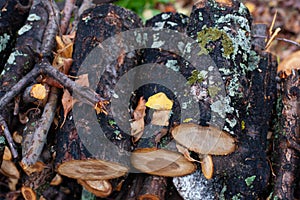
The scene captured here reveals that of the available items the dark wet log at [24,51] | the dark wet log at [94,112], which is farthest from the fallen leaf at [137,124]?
the dark wet log at [24,51]

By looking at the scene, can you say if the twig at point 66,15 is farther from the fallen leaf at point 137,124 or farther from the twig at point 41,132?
the fallen leaf at point 137,124

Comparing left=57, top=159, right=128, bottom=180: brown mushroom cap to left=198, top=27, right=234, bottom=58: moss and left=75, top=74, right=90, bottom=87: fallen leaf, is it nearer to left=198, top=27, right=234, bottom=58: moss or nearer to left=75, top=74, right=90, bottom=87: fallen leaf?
left=75, top=74, right=90, bottom=87: fallen leaf

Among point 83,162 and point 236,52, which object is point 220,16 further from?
point 83,162

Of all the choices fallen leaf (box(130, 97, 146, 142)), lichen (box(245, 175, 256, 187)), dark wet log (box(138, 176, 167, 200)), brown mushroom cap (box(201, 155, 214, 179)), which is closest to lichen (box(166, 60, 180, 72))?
fallen leaf (box(130, 97, 146, 142))

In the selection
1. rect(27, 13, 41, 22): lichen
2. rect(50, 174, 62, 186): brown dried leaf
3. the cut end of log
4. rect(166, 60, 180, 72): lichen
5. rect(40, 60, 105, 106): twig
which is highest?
rect(27, 13, 41, 22): lichen

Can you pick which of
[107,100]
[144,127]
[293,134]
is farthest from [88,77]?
[293,134]

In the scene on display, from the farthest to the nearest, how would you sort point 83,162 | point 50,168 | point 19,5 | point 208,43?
point 19,5 < point 50,168 < point 208,43 < point 83,162

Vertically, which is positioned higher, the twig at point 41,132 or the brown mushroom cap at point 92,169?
the twig at point 41,132
